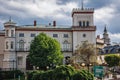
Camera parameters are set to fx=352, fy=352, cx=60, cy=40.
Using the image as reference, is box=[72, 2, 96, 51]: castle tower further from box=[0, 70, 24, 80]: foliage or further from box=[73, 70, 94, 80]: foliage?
box=[73, 70, 94, 80]: foliage

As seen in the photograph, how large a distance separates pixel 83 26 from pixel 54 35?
8.06 m

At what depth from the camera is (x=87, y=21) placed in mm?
92562

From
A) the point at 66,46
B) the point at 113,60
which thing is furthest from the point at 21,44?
the point at 113,60

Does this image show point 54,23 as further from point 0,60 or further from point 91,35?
point 0,60

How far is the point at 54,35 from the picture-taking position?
9350 centimetres

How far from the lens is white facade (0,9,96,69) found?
90.6 meters

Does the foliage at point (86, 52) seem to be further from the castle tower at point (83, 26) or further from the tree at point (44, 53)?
the castle tower at point (83, 26)

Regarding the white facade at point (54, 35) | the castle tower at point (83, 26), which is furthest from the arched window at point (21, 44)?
Answer: the castle tower at point (83, 26)

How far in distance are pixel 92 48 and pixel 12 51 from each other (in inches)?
843

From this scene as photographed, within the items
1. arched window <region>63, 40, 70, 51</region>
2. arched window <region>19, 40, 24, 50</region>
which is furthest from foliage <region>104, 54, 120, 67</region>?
arched window <region>19, 40, 24, 50</region>

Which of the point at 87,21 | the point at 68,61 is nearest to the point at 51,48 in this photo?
the point at 68,61

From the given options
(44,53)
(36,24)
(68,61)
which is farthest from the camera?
(36,24)

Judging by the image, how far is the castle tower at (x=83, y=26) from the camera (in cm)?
9200

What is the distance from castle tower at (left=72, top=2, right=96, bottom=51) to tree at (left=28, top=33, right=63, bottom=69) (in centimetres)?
1023
